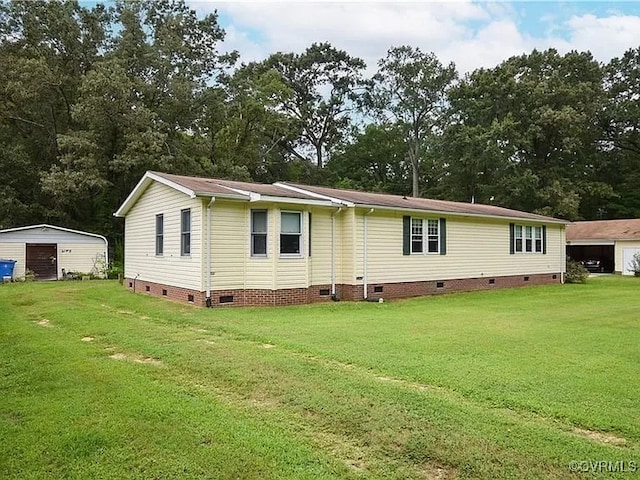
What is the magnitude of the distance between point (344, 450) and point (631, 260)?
97.1ft

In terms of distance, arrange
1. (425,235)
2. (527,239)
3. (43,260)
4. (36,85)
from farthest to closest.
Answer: (36,85)
(43,260)
(527,239)
(425,235)

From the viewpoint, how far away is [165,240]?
1416 cm

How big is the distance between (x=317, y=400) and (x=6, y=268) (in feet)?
64.4

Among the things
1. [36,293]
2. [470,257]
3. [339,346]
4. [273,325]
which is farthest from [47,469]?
[470,257]

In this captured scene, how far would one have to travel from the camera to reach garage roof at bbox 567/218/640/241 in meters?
28.5

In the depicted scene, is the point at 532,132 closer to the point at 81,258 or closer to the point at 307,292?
the point at 307,292

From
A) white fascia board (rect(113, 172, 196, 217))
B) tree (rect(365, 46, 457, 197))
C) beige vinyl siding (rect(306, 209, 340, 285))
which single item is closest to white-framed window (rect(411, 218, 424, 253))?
beige vinyl siding (rect(306, 209, 340, 285))

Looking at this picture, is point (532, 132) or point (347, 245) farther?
point (532, 132)

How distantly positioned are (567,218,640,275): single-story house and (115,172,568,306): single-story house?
14.7 m

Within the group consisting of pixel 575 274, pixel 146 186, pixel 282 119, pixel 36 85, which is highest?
pixel 282 119

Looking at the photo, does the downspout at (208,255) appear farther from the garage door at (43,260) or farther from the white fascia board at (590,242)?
the white fascia board at (590,242)

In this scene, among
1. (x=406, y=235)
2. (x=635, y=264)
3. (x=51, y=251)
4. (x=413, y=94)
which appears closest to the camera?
(x=406, y=235)

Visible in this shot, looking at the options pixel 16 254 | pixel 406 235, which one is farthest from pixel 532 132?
pixel 16 254

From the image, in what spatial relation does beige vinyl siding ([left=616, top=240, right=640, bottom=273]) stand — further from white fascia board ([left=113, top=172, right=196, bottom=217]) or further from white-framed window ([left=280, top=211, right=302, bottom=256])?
white fascia board ([left=113, top=172, right=196, bottom=217])
